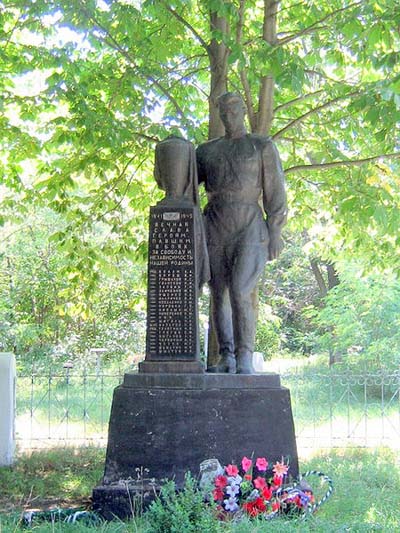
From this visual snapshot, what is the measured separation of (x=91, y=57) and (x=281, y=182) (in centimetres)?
549

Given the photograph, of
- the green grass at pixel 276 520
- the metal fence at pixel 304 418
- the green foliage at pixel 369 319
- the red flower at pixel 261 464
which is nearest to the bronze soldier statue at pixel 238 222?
the red flower at pixel 261 464

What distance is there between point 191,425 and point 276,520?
46.0 inches

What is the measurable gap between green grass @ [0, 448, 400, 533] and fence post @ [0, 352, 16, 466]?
20 cm

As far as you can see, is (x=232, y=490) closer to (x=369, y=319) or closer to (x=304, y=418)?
(x=304, y=418)

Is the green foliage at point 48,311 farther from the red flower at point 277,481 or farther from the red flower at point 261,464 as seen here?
the red flower at point 277,481

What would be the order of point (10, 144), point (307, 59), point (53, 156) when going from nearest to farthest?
point (307, 59), point (10, 144), point (53, 156)

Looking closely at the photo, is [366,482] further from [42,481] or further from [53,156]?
[53,156]

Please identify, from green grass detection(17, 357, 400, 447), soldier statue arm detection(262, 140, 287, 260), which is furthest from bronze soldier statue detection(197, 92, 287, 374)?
green grass detection(17, 357, 400, 447)

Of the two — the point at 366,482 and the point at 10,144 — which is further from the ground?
the point at 10,144

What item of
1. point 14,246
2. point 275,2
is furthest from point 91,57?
point 14,246

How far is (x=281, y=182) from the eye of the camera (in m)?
6.53

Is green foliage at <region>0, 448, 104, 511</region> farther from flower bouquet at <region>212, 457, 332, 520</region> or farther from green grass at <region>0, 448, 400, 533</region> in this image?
flower bouquet at <region>212, 457, 332, 520</region>

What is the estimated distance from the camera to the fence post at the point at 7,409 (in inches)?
354

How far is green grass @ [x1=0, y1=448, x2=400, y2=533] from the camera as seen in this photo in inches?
192
